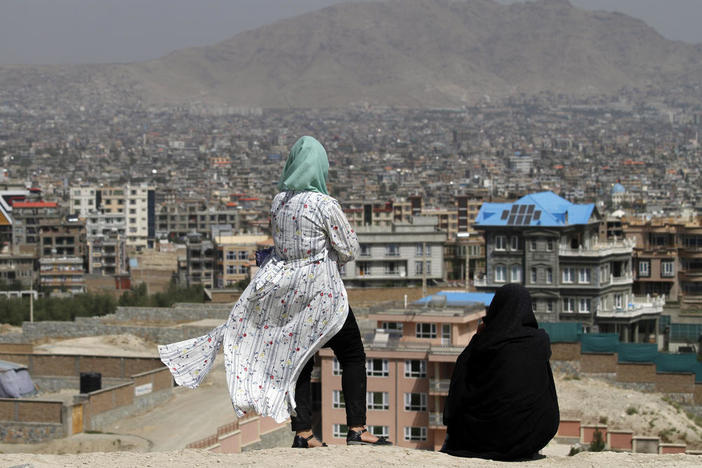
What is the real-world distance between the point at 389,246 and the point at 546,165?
505ft

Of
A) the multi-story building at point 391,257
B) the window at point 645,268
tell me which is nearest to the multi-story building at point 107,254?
the multi-story building at point 391,257

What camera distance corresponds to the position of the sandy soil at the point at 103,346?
30.4 meters

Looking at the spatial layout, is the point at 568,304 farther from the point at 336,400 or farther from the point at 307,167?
the point at 307,167

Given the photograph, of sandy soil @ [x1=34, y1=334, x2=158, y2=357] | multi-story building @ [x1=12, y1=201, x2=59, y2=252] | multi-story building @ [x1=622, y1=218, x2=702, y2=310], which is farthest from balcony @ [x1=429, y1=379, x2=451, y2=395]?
multi-story building @ [x1=12, y1=201, x2=59, y2=252]

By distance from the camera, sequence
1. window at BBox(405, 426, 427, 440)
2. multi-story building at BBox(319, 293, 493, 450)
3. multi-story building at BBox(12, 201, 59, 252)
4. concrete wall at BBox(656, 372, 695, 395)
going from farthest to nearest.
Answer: multi-story building at BBox(12, 201, 59, 252) < concrete wall at BBox(656, 372, 695, 395) < window at BBox(405, 426, 427, 440) < multi-story building at BBox(319, 293, 493, 450)

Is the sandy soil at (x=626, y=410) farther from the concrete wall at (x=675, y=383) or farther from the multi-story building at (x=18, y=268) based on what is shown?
the multi-story building at (x=18, y=268)

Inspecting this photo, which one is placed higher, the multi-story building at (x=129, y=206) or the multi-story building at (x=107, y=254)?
the multi-story building at (x=129, y=206)

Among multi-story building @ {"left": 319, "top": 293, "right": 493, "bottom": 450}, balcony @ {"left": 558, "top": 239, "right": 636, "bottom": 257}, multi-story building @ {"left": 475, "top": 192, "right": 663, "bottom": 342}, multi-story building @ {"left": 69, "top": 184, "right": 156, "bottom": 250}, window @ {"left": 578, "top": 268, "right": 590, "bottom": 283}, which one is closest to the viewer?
multi-story building @ {"left": 319, "top": 293, "right": 493, "bottom": 450}

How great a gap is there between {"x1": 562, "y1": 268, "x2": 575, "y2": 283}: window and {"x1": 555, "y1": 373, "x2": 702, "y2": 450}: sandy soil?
8267 millimetres

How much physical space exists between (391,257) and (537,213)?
907 cm

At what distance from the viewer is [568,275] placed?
111 ft

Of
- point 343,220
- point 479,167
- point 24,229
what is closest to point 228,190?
point 479,167

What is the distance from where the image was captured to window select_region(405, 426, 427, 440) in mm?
21219

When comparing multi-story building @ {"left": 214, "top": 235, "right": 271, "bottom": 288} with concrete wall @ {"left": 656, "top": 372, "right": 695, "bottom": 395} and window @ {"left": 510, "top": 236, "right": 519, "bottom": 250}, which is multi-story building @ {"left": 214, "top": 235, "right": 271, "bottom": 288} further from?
concrete wall @ {"left": 656, "top": 372, "right": 695, "bottom": 395}
